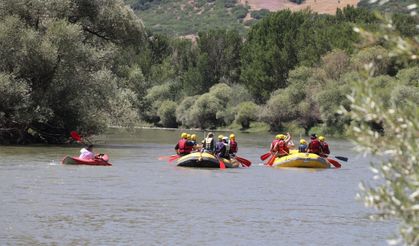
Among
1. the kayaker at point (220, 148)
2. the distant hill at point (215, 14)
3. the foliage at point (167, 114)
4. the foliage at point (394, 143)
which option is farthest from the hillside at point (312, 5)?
the foliage at point (394, 143)

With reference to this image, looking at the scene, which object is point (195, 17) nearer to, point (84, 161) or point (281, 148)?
point (281, 148)

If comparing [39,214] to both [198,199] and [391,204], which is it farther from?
[391,204]

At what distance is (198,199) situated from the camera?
21.6 metres

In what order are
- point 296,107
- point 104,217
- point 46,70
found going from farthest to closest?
point 296,107, point 46,70, point 104,217

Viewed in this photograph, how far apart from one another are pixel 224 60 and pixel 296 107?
2558 cm

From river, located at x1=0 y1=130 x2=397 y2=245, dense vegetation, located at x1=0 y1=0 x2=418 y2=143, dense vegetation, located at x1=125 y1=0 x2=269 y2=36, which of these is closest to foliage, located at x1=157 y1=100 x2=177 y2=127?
dense vegetation, located at x1=0 y1=0 x2=418 y2=143

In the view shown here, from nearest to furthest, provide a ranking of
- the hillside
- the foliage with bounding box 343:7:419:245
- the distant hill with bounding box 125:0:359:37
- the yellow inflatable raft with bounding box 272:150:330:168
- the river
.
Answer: the foliage with bounding box 343:7:419:245, the river, the yellow inflatable raft with bounding box 272:150:330:168, the hillside, the distant hill with bounding box 125:0:359:37

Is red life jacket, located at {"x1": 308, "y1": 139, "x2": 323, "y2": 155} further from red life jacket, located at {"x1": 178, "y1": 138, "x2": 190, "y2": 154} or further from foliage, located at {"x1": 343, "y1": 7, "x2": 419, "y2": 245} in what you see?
foliage, located at {"x1": 343, "y1": 7, "x2": 419, "y2": 245}

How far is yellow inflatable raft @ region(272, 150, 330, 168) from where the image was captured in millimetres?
31547

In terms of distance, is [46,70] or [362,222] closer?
[362,222]

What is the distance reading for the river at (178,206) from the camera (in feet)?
52.9

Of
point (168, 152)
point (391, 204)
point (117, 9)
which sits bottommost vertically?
point (168, 152)

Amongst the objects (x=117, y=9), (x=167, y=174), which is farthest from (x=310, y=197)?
(x=117, y=9)

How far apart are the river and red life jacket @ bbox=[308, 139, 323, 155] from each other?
1.45 metres
